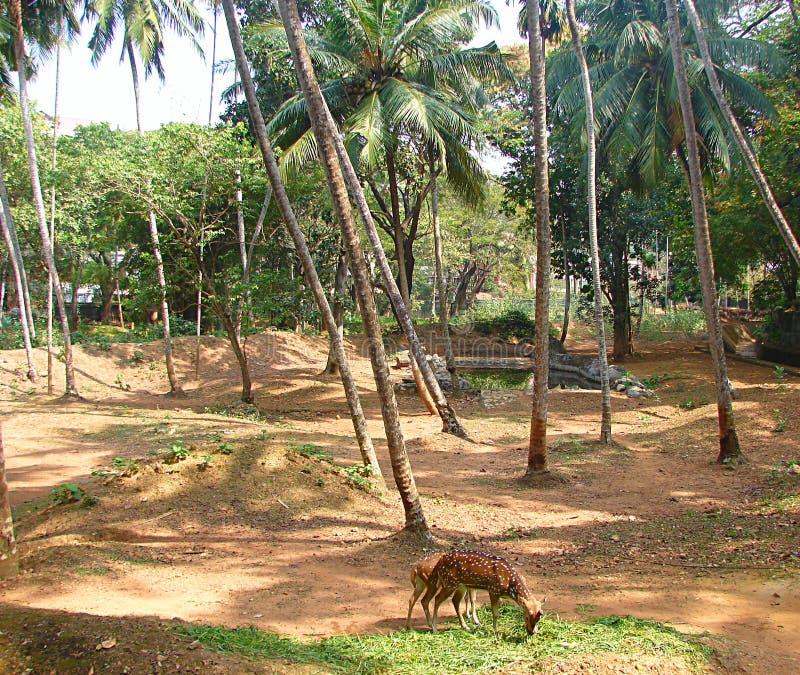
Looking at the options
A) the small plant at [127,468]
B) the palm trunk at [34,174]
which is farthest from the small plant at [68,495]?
the palm trunk at [34,174]

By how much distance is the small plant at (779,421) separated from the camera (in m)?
11.7

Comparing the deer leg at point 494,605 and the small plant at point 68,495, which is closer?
the deer leg at point 494,605

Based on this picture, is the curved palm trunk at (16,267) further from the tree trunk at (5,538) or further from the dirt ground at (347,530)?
the tree trunk at (5,538)

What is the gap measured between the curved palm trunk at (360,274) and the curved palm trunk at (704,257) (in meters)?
6.21

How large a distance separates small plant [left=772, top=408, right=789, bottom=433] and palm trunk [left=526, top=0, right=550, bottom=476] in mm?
4966

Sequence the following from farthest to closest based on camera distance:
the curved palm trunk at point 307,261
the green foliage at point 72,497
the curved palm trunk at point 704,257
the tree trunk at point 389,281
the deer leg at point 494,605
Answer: the curved palm trunk at point 704,257 < the tree trunk at point 389,281 < the curved palm trunk at point 307,261 < the green foliage at point 72,497 < the deer leg at point 494,605

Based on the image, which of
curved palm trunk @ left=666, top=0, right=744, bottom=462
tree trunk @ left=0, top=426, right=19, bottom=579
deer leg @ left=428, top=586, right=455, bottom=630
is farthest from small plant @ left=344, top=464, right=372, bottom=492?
curved palm trunk @ left=666, top=0, right=744, bottom=462

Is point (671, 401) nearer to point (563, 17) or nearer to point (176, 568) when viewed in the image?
point (563, 17)

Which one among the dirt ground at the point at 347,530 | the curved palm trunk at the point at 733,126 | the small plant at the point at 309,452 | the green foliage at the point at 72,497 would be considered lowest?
the dirt ground at the point at 347,530

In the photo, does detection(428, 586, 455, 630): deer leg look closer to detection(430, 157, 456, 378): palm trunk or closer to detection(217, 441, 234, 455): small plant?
detection(217, 441, 234, 455): small plant

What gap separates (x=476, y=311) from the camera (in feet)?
121

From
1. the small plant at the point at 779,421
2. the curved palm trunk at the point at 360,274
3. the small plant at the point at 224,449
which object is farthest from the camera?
the small plant at the point at 779,421

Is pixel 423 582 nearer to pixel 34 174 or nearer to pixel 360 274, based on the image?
pixel 360 274

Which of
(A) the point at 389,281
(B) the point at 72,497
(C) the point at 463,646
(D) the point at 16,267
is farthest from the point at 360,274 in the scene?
(D) the point at 16,267
